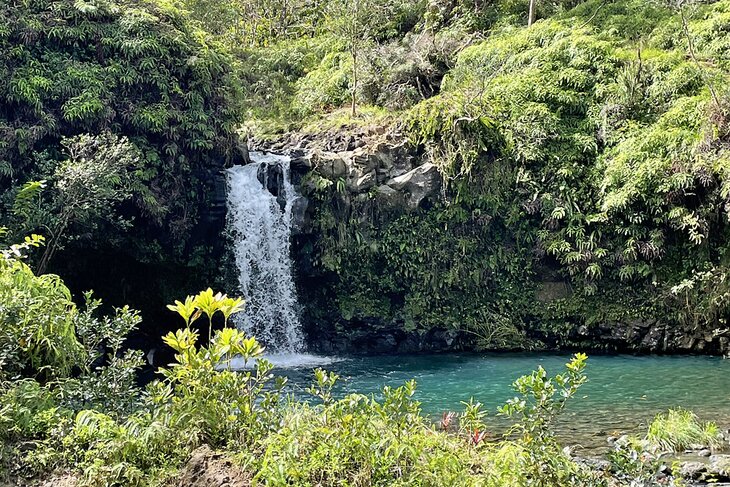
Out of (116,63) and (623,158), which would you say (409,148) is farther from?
(116,63)

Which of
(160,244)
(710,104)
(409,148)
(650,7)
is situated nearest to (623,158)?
(710,104)

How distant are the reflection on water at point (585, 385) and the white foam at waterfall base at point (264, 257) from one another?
218 centimetres

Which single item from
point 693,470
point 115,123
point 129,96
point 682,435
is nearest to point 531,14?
point 129,96

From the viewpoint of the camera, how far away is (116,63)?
14461mm

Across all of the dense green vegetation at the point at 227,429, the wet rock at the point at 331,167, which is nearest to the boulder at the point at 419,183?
the wet rock at the point at 331,167

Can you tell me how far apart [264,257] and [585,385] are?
9003mm

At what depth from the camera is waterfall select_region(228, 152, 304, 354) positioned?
1591 cm

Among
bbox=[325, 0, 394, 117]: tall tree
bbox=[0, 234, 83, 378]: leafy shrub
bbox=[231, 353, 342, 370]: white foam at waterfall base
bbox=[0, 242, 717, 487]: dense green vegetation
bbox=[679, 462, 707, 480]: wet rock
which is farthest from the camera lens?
bbox=[325, 0, 394, 117]: tall tree

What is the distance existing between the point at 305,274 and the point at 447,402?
734 cm

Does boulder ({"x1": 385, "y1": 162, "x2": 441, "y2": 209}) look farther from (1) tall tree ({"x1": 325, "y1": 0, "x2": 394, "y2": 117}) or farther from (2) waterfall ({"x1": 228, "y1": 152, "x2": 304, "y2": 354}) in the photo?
(1) tall tree ({"x1": 325, "y1": 0, "x2": 394, "y2": 117})

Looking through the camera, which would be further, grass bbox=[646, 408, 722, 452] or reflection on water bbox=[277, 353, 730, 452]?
reflection on water bbox=[277, 353, 730, 452]

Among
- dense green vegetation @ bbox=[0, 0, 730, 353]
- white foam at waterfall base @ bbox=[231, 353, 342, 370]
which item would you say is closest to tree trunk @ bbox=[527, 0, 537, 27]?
dense green vegetation @ bbox=[0, 0, 730, 353]

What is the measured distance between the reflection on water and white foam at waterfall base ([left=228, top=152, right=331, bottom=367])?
218 centimetres

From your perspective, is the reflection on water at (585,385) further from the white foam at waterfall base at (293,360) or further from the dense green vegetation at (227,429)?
the dense green vegetation at (227,429)
